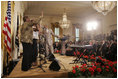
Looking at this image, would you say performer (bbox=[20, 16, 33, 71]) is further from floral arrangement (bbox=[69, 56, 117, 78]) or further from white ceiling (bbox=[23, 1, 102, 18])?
white ceiling (bbox=[23, 1, 102, 18])

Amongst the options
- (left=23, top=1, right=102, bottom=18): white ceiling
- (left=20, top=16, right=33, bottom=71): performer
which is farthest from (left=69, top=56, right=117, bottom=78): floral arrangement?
(left=23, top=1, right=102, bottom=18): white ceiling

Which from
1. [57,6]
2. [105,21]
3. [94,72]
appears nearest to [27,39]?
[94,72]

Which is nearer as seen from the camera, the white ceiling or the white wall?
the white ceiling

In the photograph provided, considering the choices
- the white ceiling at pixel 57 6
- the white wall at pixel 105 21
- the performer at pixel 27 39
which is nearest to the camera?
the performer at pixel 27 39

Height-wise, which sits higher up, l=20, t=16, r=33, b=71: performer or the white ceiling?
the white ceiling

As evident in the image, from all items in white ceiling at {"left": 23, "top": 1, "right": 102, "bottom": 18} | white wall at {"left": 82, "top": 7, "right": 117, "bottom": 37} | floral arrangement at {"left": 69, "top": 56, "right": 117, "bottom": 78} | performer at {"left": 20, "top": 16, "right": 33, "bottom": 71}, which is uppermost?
white ceiling at {"left": 23, "top": 1, "right": 102, "bottom": 18}

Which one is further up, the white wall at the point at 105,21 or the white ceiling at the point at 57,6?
the white ceiling at the point at 57,6

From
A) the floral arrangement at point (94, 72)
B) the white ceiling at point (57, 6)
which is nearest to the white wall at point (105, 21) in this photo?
the white ceiling at point (57, 6)

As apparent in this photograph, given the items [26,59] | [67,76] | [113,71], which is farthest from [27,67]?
[113,71]

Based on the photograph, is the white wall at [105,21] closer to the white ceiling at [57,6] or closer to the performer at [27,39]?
the white ceiling at [57,6]

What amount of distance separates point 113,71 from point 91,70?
69 cm

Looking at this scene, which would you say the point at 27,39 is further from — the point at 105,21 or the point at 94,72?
the point at 105,21

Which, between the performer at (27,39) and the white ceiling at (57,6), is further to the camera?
the white ceiling at (57,6)

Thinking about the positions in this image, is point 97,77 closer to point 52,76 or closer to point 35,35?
point 52,76
